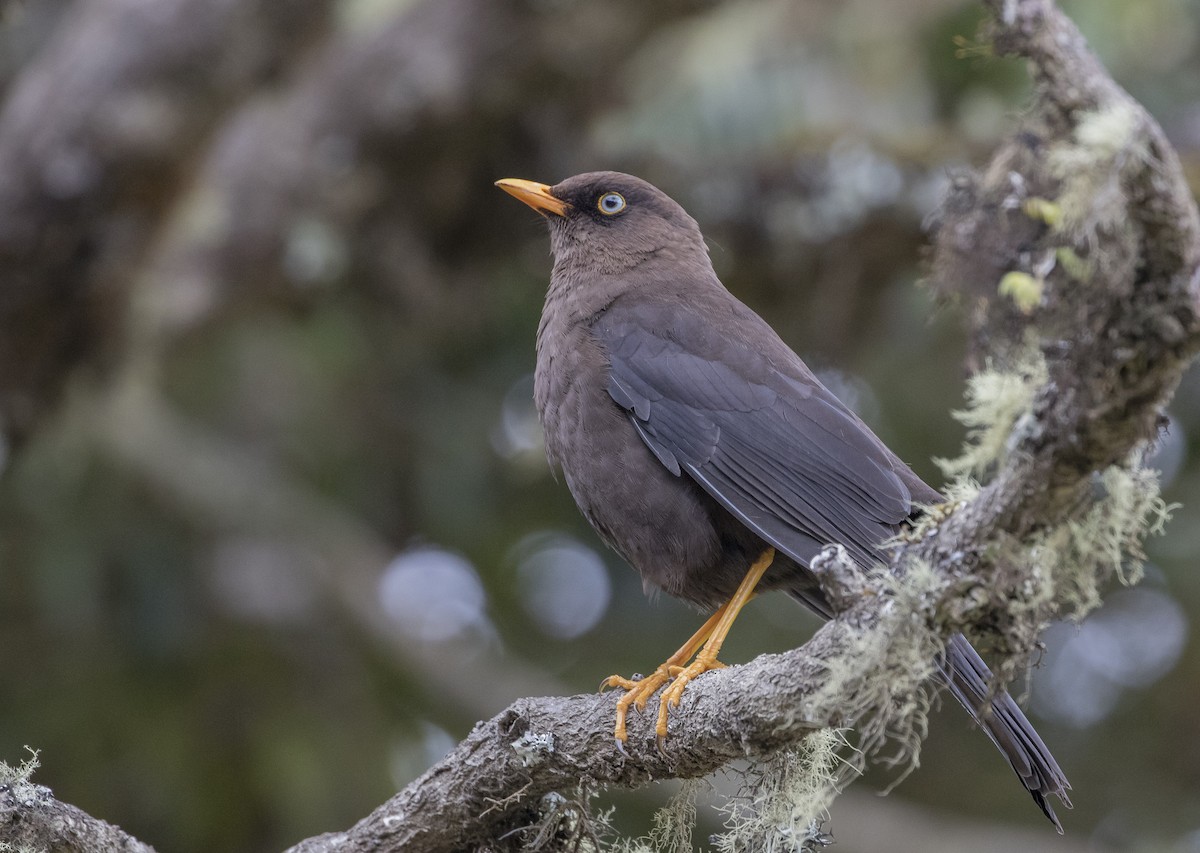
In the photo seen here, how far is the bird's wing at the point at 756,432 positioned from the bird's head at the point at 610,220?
531mm

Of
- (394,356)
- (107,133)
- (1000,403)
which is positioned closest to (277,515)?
(394,356)

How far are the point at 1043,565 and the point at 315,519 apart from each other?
6.03 metres

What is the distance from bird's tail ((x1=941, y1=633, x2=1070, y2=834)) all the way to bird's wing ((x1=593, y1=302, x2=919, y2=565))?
0.47 meters

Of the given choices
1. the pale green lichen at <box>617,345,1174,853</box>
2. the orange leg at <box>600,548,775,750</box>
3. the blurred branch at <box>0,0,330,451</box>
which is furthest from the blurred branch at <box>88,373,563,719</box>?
the pale green lichen at <box>617,345,1174,853</box>

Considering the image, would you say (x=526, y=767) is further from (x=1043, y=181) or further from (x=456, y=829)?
(x=1043, y=181)

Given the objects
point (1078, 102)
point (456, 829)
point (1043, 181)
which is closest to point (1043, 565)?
point (1078, 102)

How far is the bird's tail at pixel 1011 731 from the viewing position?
11.3 ft

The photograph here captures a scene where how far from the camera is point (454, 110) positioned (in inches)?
294

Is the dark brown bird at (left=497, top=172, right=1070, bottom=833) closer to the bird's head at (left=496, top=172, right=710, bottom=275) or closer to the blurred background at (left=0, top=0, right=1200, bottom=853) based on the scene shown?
the bird's head at (left=496, top=172, right=710, bottom=275)

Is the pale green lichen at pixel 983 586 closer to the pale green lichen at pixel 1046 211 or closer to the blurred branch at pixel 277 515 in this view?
the pale green lichen at pixel 1046 211

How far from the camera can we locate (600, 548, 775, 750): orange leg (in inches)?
145

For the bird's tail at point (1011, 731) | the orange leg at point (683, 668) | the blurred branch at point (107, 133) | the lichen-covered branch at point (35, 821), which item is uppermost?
the blurred branch at point (107, 133)

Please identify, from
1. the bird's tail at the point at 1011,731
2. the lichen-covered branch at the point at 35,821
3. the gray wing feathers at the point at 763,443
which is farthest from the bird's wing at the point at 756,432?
the lichen-covered branch at the point at 35,821

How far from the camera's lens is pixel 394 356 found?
340 inches
